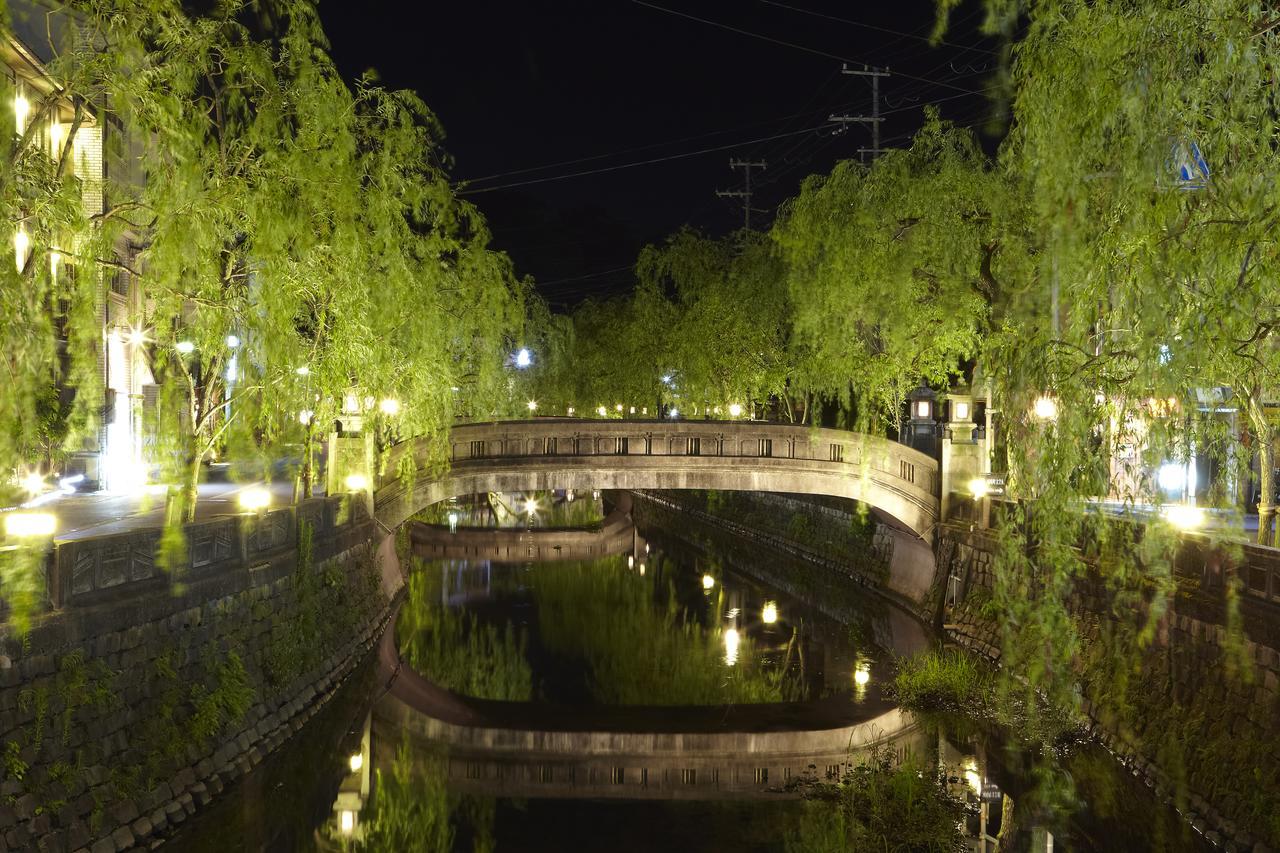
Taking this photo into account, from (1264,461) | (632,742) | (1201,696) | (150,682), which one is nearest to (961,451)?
(632,742)

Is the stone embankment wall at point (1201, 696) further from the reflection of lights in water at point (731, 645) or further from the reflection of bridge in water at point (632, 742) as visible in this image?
the reflection of lights in water at point (731, 645)

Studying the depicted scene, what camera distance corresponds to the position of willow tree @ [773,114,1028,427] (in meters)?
20.9

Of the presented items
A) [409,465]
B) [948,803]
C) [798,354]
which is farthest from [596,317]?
[948,803]

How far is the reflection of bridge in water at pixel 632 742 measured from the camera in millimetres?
15414

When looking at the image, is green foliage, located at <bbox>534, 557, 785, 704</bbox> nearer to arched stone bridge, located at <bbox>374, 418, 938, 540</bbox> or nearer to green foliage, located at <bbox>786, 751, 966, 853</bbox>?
arched stone bridge, located at <bbox>374, 418, 938, 540</bbox>

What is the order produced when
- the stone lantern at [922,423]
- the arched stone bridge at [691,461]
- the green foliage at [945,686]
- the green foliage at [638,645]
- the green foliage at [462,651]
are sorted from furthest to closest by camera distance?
the stone lantern at [922,423], the arched stone bridge at [691,461], the green foliage at [462,651], the green foliage at [638,645], the green foliage at [945,686]

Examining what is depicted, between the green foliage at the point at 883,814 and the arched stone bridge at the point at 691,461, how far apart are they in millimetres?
10262

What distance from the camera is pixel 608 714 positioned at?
1888 centimetres

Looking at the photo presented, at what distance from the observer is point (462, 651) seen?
23219 mm

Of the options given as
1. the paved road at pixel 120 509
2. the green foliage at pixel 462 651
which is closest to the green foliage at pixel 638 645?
the green foliage at pixel 462 651

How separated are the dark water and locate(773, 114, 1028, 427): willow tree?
6194mm

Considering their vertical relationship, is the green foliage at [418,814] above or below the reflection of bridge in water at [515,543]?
below

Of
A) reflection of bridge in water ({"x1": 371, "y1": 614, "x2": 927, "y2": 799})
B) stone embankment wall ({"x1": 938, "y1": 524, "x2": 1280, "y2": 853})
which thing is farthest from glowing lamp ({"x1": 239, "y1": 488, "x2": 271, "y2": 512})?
stone embankment wall ({"x1": 938, "y1": 524, "x2": 1280, "y2": 853})

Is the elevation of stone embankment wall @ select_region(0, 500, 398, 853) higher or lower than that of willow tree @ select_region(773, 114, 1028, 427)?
lower
